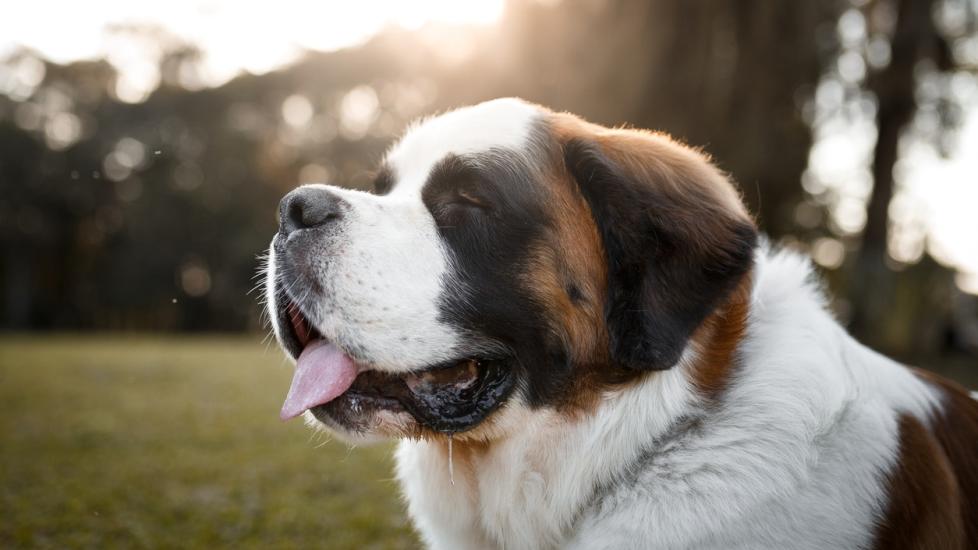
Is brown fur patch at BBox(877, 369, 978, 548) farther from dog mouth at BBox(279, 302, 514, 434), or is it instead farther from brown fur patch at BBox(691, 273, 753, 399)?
dog mouth at BBox(279, 302, 514, 434)

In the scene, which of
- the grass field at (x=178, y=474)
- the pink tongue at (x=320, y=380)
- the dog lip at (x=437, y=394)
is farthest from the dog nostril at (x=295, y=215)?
the grass field at (x=178, y=474)

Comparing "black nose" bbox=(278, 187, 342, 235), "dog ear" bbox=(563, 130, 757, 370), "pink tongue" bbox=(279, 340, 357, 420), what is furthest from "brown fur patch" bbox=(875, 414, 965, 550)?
"black nose" bbox=(278, 187, 342, 235)

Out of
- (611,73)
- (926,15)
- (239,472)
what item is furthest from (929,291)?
(239,472)

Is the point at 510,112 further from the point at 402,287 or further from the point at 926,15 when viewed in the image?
the point at 926,15

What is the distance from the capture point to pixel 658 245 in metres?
2.44

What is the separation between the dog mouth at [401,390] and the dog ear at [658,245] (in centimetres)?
41

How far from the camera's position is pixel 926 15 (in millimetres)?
12062

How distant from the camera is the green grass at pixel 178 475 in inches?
150

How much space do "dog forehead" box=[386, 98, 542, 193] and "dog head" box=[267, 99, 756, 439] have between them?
0.18 ft

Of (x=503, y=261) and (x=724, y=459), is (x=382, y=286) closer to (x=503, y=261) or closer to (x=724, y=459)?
(x=503, y=261)

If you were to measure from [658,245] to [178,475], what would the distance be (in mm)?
3763

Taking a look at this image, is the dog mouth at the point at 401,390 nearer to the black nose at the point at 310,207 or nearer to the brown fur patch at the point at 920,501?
the black nose at the point at 310,207

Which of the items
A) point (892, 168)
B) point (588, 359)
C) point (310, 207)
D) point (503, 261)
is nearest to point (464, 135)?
point (503, 261)

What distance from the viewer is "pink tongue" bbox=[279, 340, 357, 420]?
245 centimetres
